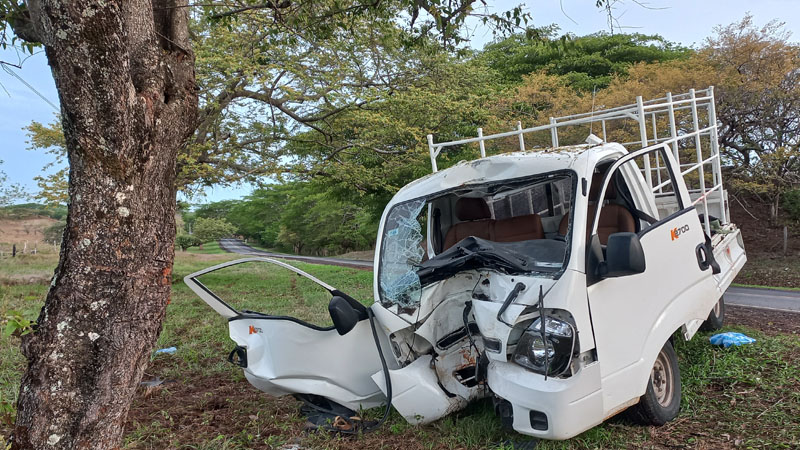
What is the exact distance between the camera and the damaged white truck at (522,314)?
128 inches

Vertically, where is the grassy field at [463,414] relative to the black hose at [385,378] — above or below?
below

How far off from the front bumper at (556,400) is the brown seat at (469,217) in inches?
80.5

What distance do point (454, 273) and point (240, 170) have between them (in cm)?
1179

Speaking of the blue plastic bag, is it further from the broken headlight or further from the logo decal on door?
the broken headlight

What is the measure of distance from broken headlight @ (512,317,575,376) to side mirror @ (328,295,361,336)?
131 centimetres

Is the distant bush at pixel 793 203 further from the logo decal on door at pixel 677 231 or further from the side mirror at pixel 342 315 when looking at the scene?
the side mirror at pixel 342 315

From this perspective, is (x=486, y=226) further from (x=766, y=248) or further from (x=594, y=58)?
(x=594, y=58)

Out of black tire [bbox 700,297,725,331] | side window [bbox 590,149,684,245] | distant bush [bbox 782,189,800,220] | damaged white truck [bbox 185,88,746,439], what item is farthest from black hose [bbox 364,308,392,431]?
Result: distant bush [bbox 782,189,800,220]

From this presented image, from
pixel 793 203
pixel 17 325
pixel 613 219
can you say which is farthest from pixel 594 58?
pixel 17 325

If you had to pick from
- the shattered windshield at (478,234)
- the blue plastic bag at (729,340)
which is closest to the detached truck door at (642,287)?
the shattered windshield at (478,234)

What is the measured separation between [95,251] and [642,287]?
352 cm

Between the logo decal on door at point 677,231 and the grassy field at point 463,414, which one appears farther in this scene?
the logo decal on door at point 677,231

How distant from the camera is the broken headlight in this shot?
3.19 m

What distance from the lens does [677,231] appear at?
4.20 metres
